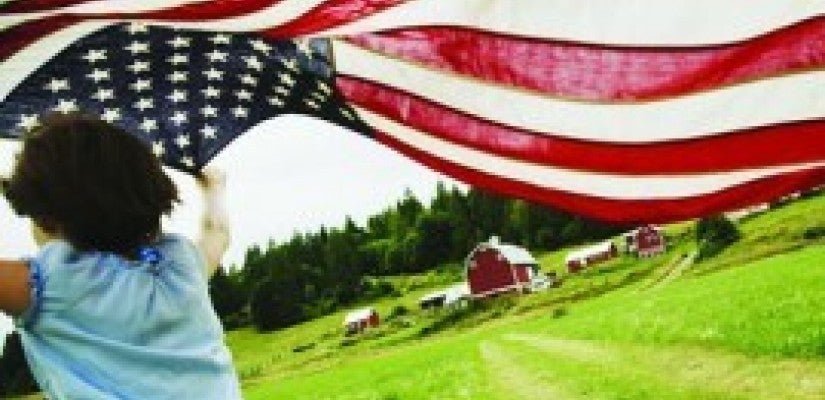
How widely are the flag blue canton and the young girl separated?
1547mm

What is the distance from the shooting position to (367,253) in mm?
99562

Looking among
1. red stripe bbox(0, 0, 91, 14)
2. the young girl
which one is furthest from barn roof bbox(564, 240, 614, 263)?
the young girl

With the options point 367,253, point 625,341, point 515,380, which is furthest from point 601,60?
point 367,253

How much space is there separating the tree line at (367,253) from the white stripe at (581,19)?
6982cm

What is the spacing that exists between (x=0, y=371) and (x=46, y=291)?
7597cm

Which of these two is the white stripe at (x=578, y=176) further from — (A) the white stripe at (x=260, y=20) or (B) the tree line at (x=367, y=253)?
(B) the tree line at (x=367, y=253)

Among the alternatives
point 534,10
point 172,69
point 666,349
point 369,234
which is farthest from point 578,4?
point 369,234

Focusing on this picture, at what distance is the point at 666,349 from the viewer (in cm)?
2284

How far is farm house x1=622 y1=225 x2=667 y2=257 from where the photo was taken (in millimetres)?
59281

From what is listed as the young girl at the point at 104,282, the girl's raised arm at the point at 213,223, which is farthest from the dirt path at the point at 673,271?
the young girl at the point at 104,282

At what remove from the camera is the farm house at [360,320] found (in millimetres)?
68637

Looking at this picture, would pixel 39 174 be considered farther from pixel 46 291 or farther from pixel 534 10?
pixel 534 10

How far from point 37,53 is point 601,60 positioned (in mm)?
1479

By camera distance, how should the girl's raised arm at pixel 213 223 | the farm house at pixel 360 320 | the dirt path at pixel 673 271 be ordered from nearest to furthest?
the girl's raised arm at pixel 213 223, the dirt path at pixel 673 271, the farm house at pixel 360 320
